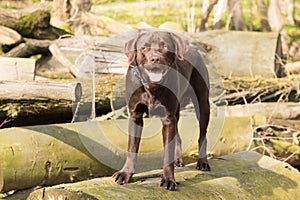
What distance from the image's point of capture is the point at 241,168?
573 cm

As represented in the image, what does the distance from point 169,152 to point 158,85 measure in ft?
1.87

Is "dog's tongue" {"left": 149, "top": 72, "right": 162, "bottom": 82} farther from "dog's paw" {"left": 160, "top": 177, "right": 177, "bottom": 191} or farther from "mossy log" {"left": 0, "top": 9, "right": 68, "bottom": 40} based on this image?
"mossy log" {"left": 0, "top": 9, "right": 68, "bottom": 40}

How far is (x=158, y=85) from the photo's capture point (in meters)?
4.91

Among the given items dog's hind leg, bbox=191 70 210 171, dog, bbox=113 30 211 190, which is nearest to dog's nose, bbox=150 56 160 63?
dog, bbox=113 30 211 190

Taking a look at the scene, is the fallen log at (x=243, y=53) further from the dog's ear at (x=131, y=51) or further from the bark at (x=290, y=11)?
the bark at (x=290, y=11)

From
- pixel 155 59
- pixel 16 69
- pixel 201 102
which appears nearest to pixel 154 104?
pixel 155 59

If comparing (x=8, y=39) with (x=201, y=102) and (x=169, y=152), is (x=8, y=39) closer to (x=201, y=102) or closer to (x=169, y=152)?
(x=201, y=102)

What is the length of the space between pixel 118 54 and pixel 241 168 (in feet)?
11.5

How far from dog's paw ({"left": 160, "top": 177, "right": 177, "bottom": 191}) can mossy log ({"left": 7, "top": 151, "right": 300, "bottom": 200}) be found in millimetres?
47

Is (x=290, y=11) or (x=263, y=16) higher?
(x=263, y=16)

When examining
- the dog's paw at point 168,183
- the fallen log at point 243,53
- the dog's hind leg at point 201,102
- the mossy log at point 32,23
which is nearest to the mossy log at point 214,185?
the dog's paw at point 168,183

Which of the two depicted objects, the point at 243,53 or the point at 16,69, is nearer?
the point at 16,69

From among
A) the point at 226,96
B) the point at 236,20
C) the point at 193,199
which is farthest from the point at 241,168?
the point at 236,20

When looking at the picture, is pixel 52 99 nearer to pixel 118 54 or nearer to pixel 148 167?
pixel 148 167
